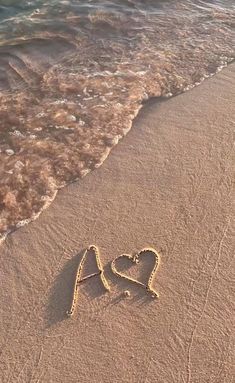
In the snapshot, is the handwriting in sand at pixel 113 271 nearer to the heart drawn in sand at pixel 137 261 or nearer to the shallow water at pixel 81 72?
the heart drawn in sand at pixel 137 261

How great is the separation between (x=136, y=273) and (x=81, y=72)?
3806 mm

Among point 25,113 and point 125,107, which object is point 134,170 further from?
point 25,113

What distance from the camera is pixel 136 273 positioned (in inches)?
166

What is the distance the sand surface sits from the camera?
11.8ft

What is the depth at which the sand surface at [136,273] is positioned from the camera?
3588 mm

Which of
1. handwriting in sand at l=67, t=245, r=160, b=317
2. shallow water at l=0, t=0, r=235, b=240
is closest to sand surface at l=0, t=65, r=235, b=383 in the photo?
handwriting in sand at l=67, t=245, r=160, b=317

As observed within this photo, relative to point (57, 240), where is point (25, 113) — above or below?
above

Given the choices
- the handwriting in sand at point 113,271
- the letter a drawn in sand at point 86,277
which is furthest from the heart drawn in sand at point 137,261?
the letter a drawn in sand at point 86,277

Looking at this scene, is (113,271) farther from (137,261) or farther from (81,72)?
(81,72)

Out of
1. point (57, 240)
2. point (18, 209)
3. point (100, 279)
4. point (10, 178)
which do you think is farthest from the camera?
point (10, 178)

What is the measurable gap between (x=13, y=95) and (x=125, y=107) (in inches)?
62.8

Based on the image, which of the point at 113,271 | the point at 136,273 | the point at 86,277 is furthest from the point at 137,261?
the point at 86,277

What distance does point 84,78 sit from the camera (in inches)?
267

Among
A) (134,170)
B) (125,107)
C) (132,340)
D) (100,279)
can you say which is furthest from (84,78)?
(132,340)
